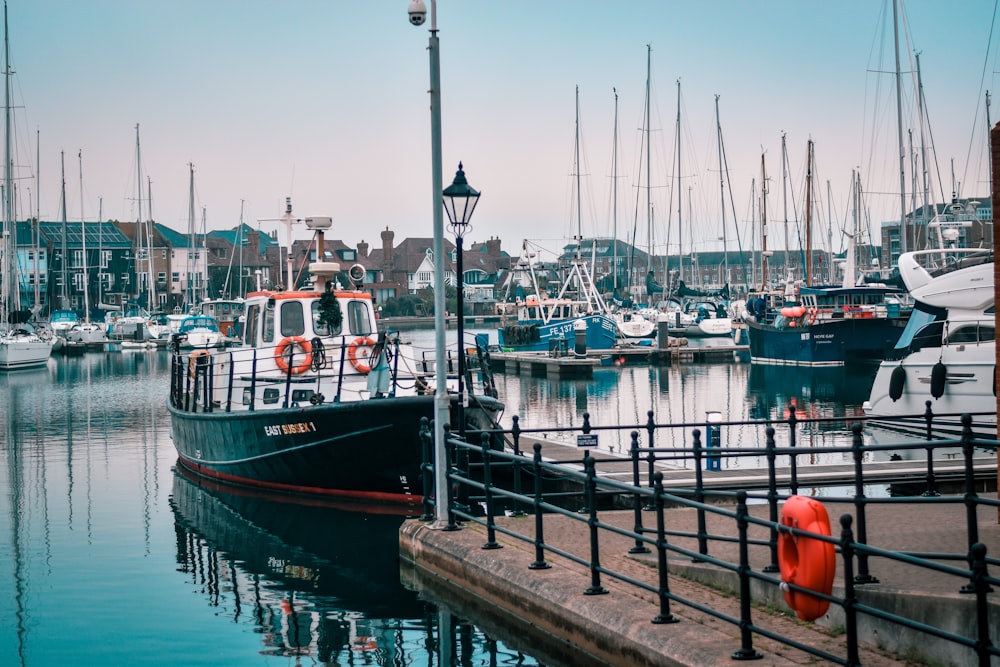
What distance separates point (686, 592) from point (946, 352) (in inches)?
622

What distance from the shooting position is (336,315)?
72.7ft

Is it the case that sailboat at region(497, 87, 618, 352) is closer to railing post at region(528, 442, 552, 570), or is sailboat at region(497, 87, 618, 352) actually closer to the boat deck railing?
the boat deck railing

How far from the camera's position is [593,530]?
9758 millimetres

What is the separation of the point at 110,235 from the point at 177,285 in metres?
8.72

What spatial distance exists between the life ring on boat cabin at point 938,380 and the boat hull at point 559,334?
41436mm

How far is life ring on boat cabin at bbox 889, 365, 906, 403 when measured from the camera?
2450 cm

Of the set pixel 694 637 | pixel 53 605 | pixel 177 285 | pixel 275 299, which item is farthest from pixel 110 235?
pixel 694 637

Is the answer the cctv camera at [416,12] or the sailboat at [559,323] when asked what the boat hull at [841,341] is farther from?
the cctv camera at [416,12]

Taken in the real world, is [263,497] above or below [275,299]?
below

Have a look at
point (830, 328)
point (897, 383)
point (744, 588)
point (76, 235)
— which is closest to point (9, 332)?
point (76, 235)

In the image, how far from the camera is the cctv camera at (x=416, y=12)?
1271 cm

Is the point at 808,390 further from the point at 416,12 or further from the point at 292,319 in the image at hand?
the point at 416,12

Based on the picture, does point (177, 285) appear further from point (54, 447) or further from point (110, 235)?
point (54, 447)

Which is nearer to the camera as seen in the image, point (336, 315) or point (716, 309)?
point (336, 315)
